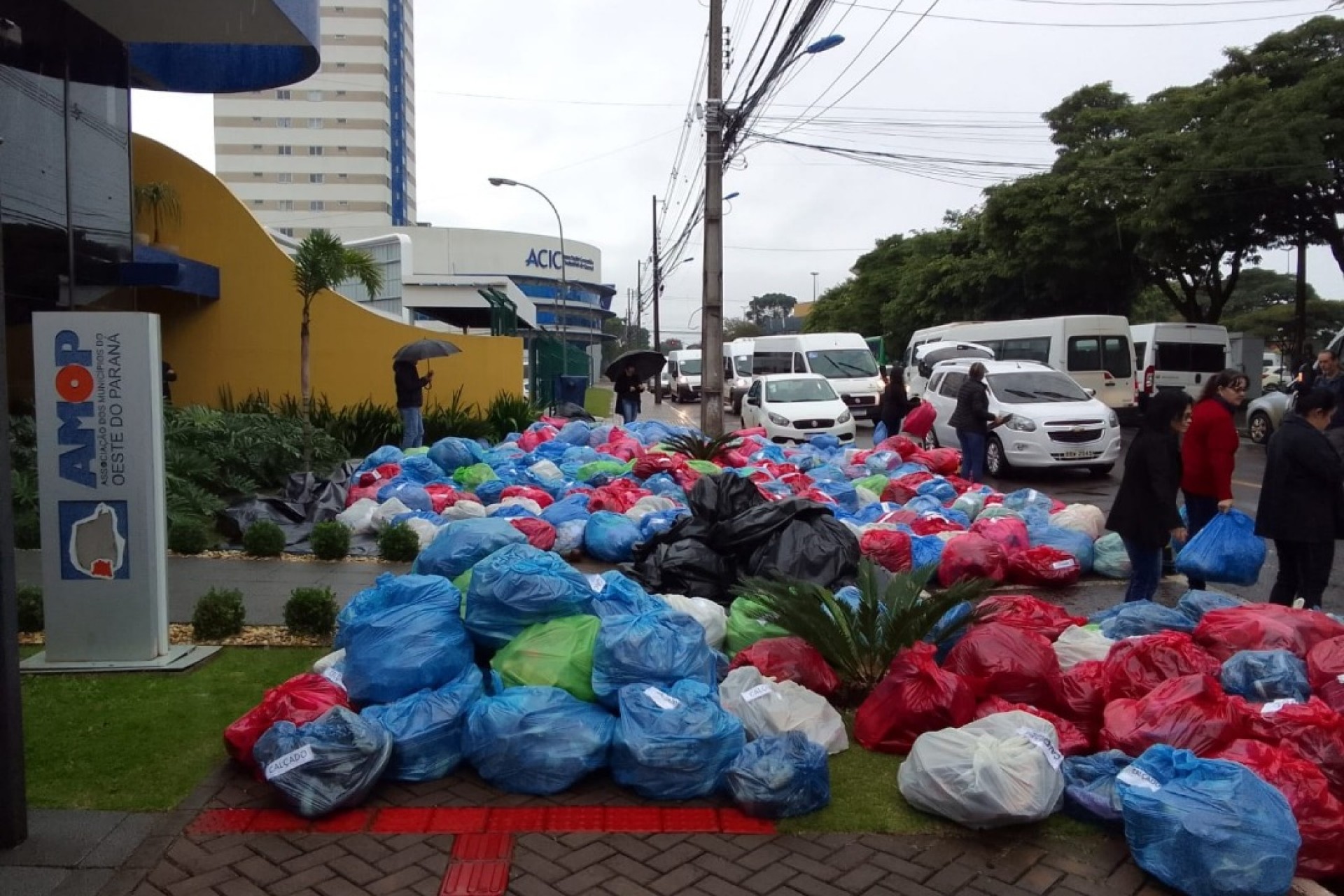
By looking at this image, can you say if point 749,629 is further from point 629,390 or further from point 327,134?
point 327,134

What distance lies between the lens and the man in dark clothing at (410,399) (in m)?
15.0

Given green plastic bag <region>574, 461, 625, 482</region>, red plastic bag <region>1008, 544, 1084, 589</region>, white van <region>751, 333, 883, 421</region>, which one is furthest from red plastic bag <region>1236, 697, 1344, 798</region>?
white van <region>751, 333, 883, 421</region>

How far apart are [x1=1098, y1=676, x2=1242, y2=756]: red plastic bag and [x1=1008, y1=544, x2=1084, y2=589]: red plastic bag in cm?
373

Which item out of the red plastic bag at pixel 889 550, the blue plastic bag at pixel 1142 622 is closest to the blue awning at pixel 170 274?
the red plastic bag at pixel 889 550

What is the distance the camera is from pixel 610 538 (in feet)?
29.6

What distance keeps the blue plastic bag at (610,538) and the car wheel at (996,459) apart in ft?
24.3

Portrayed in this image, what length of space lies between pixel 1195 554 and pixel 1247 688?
2.22 meters

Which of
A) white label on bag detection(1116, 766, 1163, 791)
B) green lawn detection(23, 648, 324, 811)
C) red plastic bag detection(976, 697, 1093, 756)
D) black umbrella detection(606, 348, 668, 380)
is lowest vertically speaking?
green lawn detection(23, 648, 324, 811)

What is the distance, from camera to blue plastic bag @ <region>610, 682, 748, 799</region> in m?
4.27

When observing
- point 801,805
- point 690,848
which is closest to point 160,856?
point 690,848

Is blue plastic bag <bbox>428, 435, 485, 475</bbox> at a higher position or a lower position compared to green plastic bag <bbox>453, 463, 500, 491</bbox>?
higher

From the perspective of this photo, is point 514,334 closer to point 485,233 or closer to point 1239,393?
point 1239,393

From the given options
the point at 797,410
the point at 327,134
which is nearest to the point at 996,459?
the point at 797,410

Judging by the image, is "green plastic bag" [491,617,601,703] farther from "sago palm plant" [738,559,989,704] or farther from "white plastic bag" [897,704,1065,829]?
"white plastic bag" [897,704,1065,829]
